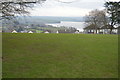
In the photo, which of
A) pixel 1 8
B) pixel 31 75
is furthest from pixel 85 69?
pixel 1 8

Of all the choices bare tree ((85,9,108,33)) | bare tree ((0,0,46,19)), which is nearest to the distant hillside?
bare tree ((0,0,46,19))

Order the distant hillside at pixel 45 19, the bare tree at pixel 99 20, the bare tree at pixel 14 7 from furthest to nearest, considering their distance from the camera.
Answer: the bare tree at pixel 99 20 < the distant hillside at pixel 45 19 < the bare tree at pixel 14 7

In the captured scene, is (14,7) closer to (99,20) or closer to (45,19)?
(45,19)

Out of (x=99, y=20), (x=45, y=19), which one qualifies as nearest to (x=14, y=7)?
(x=45, y=19)

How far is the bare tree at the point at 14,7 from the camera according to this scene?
579 centimetres

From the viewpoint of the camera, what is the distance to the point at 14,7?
6.15 m

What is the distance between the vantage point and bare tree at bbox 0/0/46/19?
5785 mm

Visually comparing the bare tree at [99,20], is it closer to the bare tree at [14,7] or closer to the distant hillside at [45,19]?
the distant hillside at [45,19]

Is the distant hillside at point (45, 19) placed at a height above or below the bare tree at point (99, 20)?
below

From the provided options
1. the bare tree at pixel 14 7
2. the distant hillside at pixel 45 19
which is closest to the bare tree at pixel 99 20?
the distant hillside at pixel 45 19

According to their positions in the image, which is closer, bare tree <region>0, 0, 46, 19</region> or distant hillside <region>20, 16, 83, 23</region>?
bare tree <region>0, 0, 46, 19</region>

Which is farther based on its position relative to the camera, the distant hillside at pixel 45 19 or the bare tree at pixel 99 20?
the bare tree at pixel 99 20

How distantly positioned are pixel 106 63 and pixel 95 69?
2.10 ft

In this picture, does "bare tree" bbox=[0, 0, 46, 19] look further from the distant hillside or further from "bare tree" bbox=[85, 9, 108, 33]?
"bare tree" bbox=[85, 9, 108, 33]
